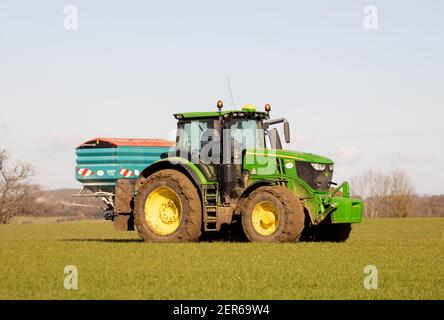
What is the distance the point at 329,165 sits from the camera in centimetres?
1781

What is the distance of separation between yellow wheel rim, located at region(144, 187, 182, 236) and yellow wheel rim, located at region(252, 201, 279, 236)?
5.73 ft

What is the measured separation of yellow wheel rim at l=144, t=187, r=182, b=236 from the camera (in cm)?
1739

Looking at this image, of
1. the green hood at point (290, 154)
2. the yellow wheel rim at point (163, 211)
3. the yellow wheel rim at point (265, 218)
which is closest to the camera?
the yellow wheel rim at point (265, 218)

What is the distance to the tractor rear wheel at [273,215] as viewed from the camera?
1605 cm

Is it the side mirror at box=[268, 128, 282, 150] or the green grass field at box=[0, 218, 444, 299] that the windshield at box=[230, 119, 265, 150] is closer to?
the side mirror at box=[268, 128, 282, 150]

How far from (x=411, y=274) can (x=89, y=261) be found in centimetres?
514

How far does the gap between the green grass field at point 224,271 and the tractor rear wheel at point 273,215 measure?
17.7 inches

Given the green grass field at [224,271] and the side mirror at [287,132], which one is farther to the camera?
the side mirror at [287,132]

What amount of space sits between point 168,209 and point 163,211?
0.13 metres

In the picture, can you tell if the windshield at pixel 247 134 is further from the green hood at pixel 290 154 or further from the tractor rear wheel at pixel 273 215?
the tractor rear wheel at pixel 273 215

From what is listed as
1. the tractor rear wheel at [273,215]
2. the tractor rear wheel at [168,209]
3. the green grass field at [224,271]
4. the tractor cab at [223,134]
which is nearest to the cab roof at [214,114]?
the tractor cab at [223,134]

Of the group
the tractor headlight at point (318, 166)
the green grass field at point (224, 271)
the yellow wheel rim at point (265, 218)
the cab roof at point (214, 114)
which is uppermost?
the cab roof at point (214, 114)

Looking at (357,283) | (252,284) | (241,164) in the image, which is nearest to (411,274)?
(357,283)

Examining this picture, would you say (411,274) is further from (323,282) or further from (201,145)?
(201,145)
